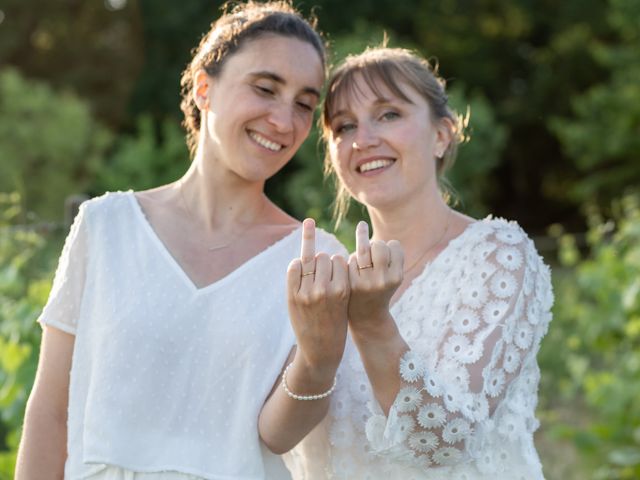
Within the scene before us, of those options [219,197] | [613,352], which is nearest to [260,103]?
[219,197]

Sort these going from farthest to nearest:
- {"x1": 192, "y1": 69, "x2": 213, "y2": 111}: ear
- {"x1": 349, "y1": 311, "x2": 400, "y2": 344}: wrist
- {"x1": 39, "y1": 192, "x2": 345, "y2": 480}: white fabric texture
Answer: {"x1": 192, "y1": 69, "x2": 213, "y2": 111}: ear
{"x1": 39, "y1": 192, "x2": 345, "y2": 480}: white fabric texture
{"x1": 349, "y1": 311, "x2": 400, "y2": 344}: wrist

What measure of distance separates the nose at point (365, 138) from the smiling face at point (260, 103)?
221mm

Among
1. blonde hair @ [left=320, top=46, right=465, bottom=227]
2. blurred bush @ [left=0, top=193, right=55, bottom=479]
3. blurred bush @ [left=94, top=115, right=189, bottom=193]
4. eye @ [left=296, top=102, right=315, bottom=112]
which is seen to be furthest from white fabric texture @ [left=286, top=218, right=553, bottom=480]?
blurred bush @ [left=94, top=115, right=189, bottom=193]

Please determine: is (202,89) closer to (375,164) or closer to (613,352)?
(375,164)

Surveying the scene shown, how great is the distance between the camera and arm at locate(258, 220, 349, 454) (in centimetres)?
192

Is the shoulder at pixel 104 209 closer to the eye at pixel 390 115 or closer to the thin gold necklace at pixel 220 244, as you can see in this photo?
the thin gold necklace at pixel 220 244

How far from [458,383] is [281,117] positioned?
0.76 metres

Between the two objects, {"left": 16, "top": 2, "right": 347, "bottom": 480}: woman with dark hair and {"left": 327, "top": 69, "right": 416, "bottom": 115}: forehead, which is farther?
{"left": 327, "top": 69, "right": 416, "bottom": 115}: forehead

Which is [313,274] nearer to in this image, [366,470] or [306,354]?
[306,354]

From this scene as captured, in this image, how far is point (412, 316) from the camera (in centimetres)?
250

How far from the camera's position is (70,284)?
231 centimetres

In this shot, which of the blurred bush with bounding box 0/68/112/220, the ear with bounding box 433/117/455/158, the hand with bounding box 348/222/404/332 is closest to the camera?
the hand with bounding box 348/222/404/332

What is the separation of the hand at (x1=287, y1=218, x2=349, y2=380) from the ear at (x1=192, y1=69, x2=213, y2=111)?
0.67 m

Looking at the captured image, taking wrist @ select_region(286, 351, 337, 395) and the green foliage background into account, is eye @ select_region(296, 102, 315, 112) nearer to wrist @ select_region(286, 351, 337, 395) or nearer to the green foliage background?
wrist @ select_region(286, 351, 337, 395)
